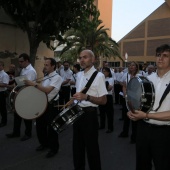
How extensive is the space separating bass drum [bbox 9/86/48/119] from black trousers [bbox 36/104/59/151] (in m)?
0.34

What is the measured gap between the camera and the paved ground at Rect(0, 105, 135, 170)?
482 cm

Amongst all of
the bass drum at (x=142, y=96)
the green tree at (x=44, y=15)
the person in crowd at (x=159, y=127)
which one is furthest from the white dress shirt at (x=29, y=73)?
the green tree at (x=44, y=15)

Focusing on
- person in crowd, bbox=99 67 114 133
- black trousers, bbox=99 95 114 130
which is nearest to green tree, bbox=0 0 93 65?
person in crowd, bbox=99 67 114 133

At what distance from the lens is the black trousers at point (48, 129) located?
5.28m

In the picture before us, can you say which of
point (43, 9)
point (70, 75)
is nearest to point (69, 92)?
point (70, 75)

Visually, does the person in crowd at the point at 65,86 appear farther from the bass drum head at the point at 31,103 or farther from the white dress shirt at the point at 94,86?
the white dress shirt at the point at 94,86

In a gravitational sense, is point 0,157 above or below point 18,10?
below

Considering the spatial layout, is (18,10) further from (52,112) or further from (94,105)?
(94,105)

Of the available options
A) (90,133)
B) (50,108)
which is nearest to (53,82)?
(50,108)

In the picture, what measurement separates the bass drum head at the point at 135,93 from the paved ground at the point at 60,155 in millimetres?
2021

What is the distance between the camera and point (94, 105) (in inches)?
158

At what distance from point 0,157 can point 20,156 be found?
1.19 feet

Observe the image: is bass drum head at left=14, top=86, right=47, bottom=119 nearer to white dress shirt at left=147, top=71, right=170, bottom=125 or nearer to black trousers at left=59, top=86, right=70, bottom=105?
white dress shirt at left=147, top=71, right=170, bottom=125

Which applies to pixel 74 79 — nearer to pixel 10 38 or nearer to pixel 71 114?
pixel 10 38
